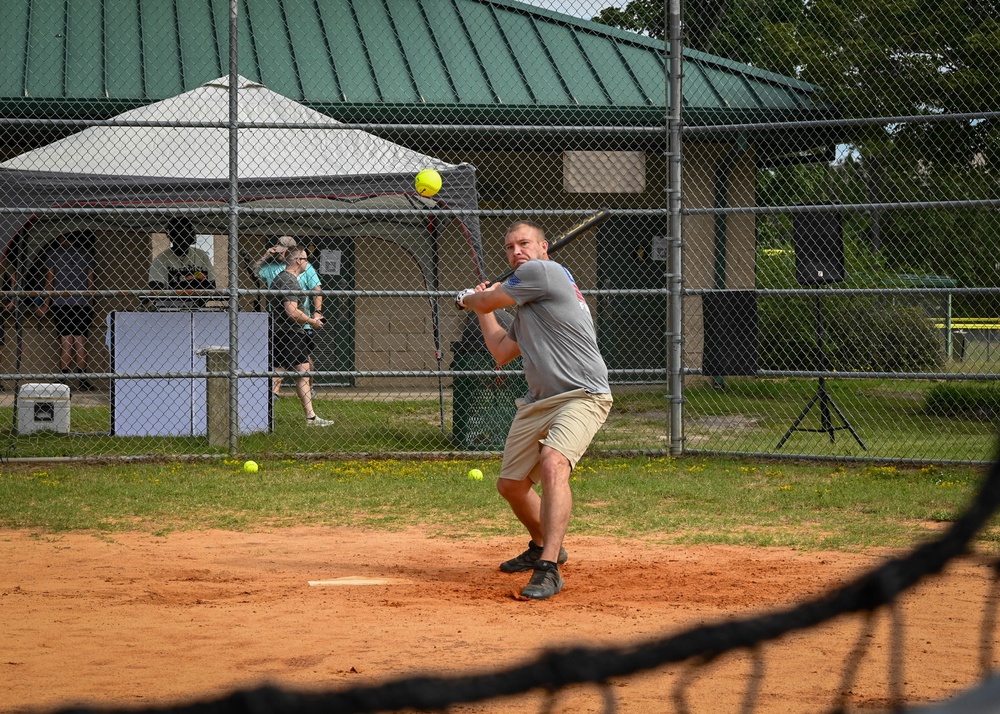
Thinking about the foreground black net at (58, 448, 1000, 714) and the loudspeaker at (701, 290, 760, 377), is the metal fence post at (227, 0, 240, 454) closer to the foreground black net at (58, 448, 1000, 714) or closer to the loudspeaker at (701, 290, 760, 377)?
the loudspeaker at (701, 290, 760, 377)

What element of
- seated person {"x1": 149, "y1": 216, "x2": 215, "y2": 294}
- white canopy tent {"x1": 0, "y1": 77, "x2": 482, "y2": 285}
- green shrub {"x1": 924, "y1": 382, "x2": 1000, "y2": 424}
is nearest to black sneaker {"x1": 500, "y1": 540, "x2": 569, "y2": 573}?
white canopy tent {"x1": 0, "y1": 77, "x2": 482, "y2": 285}

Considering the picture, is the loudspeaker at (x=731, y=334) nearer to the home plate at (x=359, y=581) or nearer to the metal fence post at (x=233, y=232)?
the metal fence post at (x=233, y=232)

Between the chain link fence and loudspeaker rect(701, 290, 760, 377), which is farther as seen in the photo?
the chain link fence

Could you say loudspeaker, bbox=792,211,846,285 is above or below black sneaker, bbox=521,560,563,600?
above

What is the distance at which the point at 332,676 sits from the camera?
13.4ft

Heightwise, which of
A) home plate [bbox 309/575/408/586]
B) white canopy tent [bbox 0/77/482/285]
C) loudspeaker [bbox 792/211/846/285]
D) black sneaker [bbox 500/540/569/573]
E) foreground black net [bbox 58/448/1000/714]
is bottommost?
home plate [bbox 309/575/408/586]

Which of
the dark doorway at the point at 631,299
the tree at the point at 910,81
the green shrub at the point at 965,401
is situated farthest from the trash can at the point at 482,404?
the green shrub at the point at 965,401

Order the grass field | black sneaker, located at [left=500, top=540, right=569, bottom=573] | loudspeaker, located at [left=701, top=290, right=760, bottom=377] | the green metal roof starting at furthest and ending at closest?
the green metal roof
loudspeaker, located at [left=701, top=290, right=760, bottom=377]
the grass field
black sneaker, located at [left=500, top=540, right=569, bottom=573]

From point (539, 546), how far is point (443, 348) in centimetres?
1003

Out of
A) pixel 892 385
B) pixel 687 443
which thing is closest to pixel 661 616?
pixel 687 443

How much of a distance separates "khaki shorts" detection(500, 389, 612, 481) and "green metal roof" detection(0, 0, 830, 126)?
9.13 meters

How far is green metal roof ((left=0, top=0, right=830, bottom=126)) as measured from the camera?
1515 cm

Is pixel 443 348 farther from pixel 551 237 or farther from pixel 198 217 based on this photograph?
pixel 198 217

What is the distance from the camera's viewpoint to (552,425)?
602 centimetres
